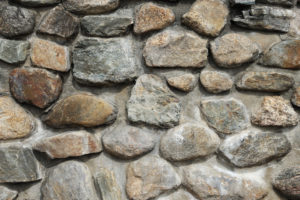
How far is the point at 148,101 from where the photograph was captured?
95cm

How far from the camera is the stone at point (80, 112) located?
0.94m

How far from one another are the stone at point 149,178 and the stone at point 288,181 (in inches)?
12.7

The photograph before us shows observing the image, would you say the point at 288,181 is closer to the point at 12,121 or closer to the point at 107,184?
the point at 107,184

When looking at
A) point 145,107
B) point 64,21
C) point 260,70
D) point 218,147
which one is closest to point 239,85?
point 260,70

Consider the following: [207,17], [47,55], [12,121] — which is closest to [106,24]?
[47,55]

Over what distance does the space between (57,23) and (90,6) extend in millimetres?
118

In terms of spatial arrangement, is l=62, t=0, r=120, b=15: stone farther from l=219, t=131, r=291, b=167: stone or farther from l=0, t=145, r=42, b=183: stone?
l=219, t=131, r=291, b=167: stone

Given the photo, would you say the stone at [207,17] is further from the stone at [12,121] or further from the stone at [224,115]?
the stone at [12,121]

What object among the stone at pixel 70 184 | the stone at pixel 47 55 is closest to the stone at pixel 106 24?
the stone at pixel 47 55

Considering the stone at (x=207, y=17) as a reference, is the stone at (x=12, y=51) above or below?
below

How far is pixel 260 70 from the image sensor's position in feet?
3.21

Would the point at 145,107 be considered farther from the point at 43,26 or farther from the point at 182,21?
the point at 43,26

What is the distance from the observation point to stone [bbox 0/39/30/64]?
0.92 meters

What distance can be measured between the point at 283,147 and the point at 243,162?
141 millimetres
